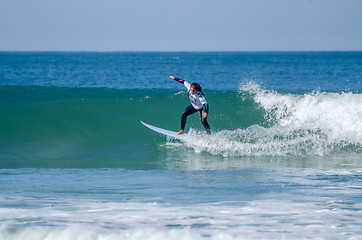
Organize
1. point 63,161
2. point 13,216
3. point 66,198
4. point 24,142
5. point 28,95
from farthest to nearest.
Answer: point 28,95 → point 24,142 → point 63,161 → point 66,198 → point 13,216

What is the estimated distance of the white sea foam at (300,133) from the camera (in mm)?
9812

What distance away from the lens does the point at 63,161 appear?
30.3ft

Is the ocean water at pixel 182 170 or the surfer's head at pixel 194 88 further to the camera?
the surfer's head at pixel 194 88

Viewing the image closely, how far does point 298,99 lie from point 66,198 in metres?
10.9

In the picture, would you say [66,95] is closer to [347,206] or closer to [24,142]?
[24,142]

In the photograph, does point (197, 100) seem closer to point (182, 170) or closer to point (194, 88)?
point (194, 88)

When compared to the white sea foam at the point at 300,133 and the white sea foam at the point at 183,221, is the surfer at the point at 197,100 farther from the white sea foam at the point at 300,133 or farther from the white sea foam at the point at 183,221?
the white sea foam at the point at 183,221

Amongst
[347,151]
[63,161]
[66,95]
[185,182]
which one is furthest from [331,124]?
[66,95]

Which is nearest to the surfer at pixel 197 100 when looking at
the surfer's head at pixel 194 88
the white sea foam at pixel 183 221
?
the surfer's head at pixel 194 88

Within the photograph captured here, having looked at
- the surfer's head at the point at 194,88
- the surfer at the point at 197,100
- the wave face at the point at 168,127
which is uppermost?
the surfer's head at the point at 194,88

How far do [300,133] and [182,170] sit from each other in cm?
459

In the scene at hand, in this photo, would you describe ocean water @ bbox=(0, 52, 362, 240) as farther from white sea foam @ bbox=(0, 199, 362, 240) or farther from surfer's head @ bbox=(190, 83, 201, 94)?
surfer's head @ bbox=(190, 83, 201, 94)

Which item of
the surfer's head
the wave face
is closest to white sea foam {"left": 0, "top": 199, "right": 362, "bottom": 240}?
the wave face

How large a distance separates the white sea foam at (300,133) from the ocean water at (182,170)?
0.04m
